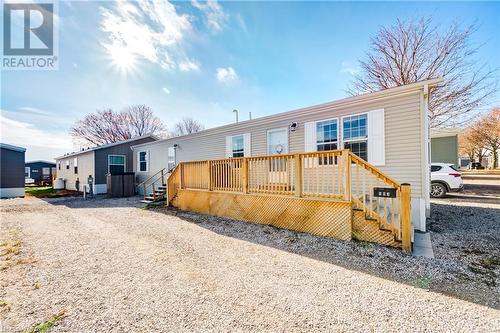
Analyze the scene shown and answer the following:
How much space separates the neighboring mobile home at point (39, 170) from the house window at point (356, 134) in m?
35.8

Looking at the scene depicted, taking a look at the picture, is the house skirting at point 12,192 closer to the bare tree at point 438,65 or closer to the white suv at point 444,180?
the white suv at point 444,180

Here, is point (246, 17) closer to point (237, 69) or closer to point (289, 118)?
point (237, 69)

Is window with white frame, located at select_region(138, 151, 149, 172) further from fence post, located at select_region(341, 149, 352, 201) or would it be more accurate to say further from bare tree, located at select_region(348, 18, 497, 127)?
bare tree, located at select_region(348, 18, 497, 127)

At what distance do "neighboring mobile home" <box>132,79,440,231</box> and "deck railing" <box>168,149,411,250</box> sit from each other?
543mm

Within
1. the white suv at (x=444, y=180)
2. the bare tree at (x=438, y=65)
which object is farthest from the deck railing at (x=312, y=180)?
the bare tree at (x=438, y=65)

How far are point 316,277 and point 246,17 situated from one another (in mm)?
9314

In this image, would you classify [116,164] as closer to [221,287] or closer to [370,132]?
[221,287]

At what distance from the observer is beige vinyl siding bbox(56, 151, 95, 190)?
51.9ft

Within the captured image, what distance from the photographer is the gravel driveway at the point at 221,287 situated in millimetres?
2174

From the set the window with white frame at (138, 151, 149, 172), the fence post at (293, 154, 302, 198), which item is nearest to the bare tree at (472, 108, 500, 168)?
the fence post at (293, 154, 302, 198)

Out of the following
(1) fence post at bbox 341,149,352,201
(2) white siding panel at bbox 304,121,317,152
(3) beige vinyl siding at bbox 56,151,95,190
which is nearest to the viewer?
(1) fence post at bbox 341,149,352,201

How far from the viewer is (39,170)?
29.7 m

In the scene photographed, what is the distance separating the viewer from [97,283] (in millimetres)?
2986

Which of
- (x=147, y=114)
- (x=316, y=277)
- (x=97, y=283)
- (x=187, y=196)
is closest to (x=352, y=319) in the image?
(x=316, y=277)
